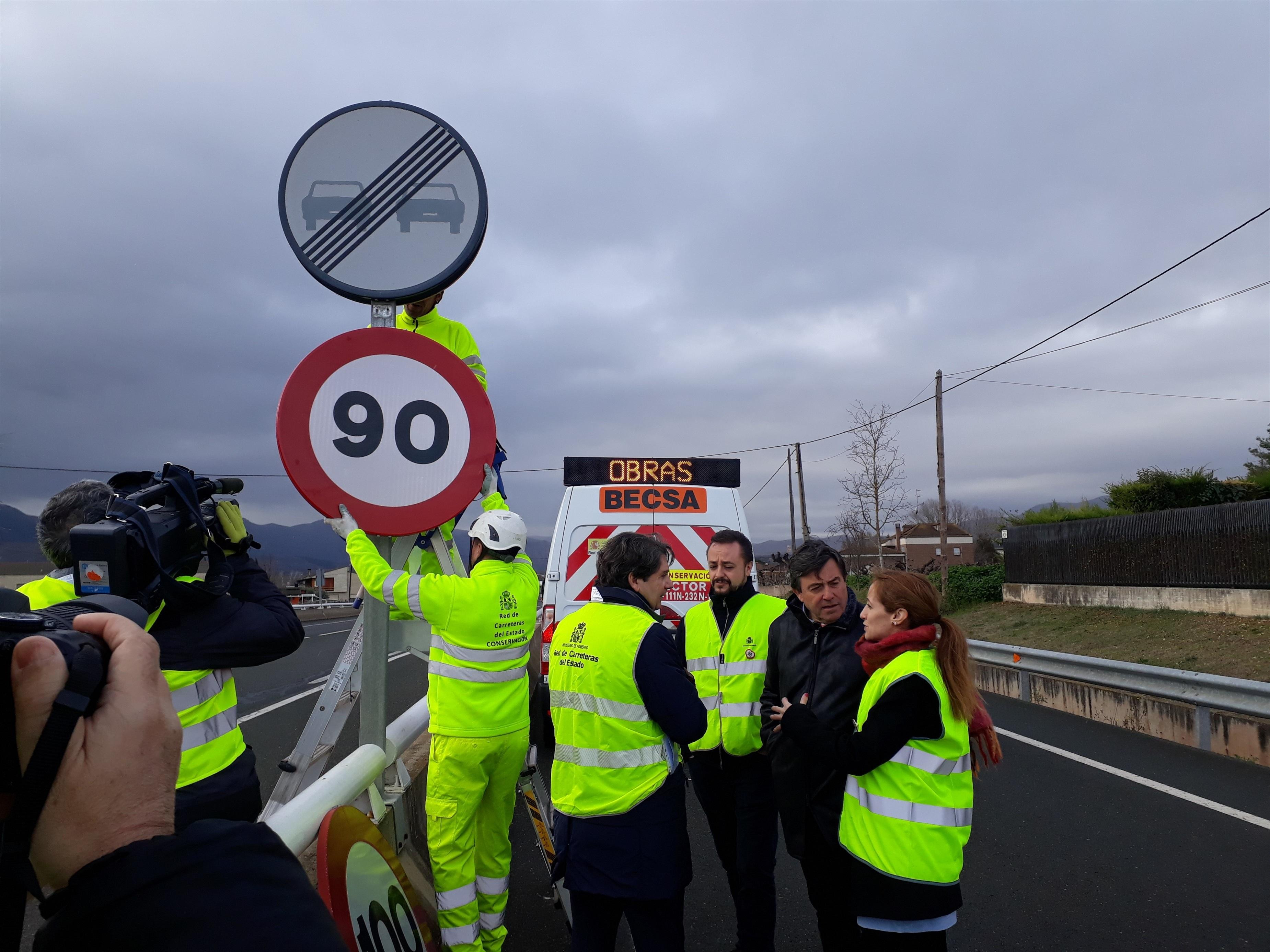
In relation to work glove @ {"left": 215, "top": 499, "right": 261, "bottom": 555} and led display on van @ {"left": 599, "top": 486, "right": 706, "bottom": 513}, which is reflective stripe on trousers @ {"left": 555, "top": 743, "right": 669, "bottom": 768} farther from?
led display on van @ {"left": 599, "top": 486, "right": 706, "bottom": 513}

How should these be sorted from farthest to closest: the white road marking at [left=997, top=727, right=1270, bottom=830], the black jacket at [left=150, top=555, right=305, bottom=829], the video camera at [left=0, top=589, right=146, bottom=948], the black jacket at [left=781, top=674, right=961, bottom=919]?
the white road marking at [left=997, top=727, right=1270, bottom=830] → the black jacket at [left=781, top=674, right=961, bottom=919] → the black jacket at [left=150, top=555, right=305, bottom=829] → the video camera at [left=0, top=589, right=146, bottom=948]

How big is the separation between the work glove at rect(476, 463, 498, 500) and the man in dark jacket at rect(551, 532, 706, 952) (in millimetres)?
622

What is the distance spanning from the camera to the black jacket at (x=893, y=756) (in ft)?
8.38

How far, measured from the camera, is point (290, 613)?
2.52m

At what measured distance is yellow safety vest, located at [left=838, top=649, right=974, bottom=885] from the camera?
2.57 meters

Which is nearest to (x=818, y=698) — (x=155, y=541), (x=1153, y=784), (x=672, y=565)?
(x=155, y=541)

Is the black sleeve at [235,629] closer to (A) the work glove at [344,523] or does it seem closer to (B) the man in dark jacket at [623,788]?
(A) the work glove at [344,523]

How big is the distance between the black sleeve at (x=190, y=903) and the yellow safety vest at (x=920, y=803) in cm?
221

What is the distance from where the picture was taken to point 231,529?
2348 millimetres

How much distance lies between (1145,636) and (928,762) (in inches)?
602

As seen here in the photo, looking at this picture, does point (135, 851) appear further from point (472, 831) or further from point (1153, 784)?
point (1153, 784)

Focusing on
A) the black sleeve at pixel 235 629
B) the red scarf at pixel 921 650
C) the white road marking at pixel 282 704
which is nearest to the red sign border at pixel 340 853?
the black sleeve at pixel 235 629

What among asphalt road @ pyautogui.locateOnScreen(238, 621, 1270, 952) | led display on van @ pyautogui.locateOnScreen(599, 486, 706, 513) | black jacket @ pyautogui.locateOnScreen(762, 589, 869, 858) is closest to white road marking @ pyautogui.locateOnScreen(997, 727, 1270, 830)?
asphalt road @ pyautogui.locateOnScreen(238, 621, 1270, 952)

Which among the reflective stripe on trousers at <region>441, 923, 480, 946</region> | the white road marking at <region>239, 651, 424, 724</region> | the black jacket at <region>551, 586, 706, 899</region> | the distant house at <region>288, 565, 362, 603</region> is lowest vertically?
the distant house at <region>288, 565, 362, 603</region>
